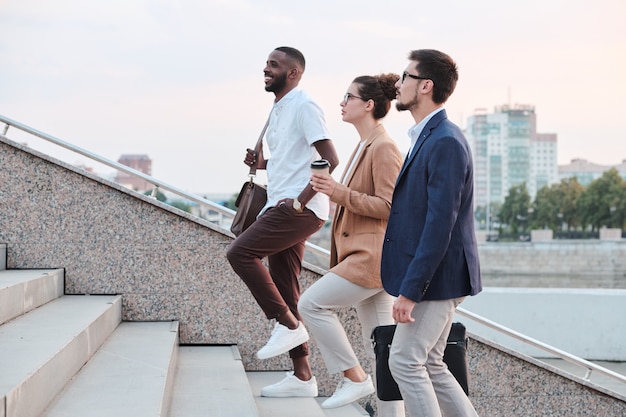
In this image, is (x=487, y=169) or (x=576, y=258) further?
(x=487, y=169)

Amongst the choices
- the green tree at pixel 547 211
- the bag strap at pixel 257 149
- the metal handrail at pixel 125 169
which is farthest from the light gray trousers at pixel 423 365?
the green tree at pixel 547 211

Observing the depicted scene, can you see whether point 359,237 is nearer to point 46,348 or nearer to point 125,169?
point 46,348

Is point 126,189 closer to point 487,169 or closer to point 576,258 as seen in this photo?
point 576,258

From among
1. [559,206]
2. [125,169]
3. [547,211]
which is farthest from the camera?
[547,211]

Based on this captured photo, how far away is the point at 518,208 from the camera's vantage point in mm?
120188

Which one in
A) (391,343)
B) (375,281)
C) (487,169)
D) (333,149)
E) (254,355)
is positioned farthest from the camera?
(487,169)

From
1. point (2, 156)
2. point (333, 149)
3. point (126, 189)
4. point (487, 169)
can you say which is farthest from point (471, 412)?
point (487, 169)

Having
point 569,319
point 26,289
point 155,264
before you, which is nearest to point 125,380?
point 26,289

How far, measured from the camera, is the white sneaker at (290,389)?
15.8ft

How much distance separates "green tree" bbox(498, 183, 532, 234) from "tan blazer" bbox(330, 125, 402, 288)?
379ft

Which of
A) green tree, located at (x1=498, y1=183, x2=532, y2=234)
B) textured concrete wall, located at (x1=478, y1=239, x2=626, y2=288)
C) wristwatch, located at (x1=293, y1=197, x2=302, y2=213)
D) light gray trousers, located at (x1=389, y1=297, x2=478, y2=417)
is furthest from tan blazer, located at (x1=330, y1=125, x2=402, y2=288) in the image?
green tree, located at (x1=498, y1=183, x2=532, y2=234)

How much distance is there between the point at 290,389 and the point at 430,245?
6.17 ft

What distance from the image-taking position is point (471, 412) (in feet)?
11.3

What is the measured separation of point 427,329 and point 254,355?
2622 mm
